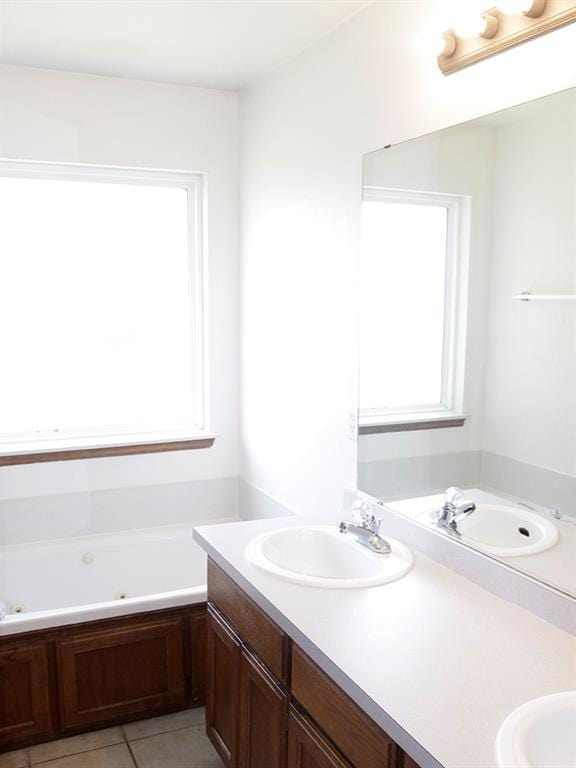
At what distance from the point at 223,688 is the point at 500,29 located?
78.8 inches

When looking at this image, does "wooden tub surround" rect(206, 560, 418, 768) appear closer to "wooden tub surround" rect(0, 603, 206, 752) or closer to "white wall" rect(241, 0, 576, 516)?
"wooden tub surround" rect(0, 603, 206, 752)

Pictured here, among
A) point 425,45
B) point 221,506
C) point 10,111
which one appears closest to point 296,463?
point 221,506

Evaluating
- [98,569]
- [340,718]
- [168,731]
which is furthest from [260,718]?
[98,569]

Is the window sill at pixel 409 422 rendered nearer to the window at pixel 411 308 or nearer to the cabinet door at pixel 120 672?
the window at pixel 411 308

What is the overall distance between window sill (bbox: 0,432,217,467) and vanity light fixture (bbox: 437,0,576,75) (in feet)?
6.99

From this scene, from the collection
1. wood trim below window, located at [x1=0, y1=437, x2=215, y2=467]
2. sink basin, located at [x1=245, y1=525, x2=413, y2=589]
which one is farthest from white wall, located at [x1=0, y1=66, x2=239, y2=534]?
sink basin, located at [x1=245, y1=525, x2=413, y2=589]

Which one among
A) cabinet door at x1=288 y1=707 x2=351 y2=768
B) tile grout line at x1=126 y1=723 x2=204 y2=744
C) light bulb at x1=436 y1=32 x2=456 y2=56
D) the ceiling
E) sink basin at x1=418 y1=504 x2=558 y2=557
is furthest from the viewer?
tile grout line at x1=126 y1=723 x2=204 y2=744

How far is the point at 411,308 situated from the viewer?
227cm

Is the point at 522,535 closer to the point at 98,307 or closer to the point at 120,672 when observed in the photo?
the point at 120,672

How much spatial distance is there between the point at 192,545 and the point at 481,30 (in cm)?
253

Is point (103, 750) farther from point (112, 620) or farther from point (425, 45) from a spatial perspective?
point (425, 45)

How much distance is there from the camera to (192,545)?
3.40 m

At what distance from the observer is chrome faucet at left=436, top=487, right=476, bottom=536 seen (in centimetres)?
196

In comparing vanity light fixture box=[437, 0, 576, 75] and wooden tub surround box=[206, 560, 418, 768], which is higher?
vanity light fixture box=[437, 0, 576, 75]
